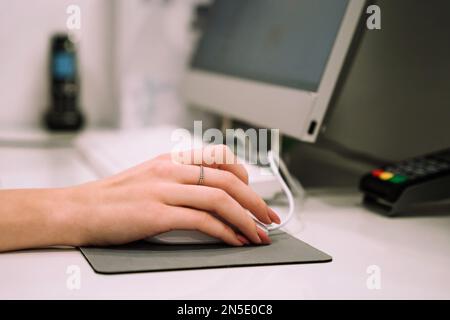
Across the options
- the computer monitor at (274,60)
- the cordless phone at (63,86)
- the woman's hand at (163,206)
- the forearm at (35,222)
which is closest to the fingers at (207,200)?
the woman's hand at (163,206)

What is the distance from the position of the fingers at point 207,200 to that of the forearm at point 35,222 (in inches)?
4.2

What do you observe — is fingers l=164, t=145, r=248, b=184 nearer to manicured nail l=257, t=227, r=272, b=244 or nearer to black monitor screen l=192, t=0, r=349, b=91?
manicured nail l=257, t=227, r=272, b=244

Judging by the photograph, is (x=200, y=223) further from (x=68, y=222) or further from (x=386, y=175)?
(x=386, y=175)

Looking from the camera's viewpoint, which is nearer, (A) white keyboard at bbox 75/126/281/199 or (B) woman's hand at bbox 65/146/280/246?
(B) woman's hand at bbox 65/146/280/246

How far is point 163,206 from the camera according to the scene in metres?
0.64

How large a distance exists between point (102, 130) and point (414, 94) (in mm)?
796

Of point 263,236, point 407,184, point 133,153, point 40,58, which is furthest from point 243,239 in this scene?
point 40,58

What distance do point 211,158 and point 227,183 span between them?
5cm

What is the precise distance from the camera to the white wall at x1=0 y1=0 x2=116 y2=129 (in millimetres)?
1533

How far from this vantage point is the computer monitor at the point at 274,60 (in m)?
0.90

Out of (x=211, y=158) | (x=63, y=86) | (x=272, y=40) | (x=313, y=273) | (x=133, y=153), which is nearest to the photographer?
(x=313, y=273)

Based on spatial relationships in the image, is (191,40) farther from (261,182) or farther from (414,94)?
(261,182)

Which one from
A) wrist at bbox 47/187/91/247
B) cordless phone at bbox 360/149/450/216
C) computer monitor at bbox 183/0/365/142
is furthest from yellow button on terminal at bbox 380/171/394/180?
wrist at bbox 47/187/91/247

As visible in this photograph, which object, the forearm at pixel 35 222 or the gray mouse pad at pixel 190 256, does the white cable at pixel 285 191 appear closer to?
the gray mouse pad at pixel 190 256
